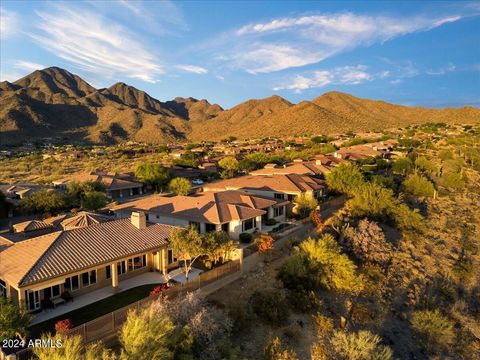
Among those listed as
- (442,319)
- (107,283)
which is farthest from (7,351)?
(442,319)

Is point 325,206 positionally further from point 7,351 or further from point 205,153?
point 205,153

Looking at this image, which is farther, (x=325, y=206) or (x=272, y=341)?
(x=325, y=206)

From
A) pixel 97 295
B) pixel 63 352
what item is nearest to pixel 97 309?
pixel 97 295

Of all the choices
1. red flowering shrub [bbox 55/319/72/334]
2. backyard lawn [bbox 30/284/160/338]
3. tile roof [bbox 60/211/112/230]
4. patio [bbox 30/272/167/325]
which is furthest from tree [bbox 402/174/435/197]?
red flowering shrub [bbox 55/319/72/334]

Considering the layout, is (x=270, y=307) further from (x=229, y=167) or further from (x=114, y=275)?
(x=229, y=167)

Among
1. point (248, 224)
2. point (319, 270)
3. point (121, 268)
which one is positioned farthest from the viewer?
point (248, 224)

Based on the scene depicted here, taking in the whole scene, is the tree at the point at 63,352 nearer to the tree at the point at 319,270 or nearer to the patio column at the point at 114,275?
the patio column at the point at 114,275
